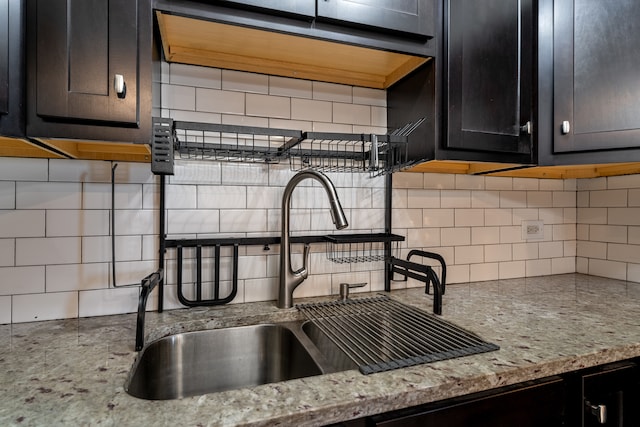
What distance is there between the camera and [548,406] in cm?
86

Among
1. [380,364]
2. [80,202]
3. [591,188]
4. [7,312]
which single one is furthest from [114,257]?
[591,188]

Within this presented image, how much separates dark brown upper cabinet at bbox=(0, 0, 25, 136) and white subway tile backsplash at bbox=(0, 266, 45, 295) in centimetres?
51

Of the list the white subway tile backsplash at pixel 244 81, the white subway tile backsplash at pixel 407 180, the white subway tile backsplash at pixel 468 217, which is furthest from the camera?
the white subway tile backsplash at pixel 468 217

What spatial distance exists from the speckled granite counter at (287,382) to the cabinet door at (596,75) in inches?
25.3

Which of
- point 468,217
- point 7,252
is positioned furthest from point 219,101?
point 468,217

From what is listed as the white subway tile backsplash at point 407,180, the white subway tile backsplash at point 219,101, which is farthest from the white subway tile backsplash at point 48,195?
the white subway tile backsplash at point 407,180

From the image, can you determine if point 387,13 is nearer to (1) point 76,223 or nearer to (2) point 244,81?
(2) point 244,81

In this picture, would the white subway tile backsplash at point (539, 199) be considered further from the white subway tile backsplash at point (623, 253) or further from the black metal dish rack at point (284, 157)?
the black metal dish rack at point (284, 157)

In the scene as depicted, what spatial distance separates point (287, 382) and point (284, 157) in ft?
2.76

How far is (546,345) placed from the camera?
36.5 inches

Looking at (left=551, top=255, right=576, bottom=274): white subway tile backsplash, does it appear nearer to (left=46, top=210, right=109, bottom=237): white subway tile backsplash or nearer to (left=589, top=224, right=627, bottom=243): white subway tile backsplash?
(left=589, top=224, right=627, bottom=243): white subway tile backsplash

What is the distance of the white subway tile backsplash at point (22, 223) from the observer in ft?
3.52

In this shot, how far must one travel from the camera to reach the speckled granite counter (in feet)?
2.07

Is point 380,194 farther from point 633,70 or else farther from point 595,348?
point 633,70
